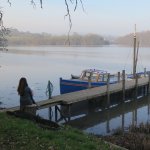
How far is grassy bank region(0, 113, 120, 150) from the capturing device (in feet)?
25.8

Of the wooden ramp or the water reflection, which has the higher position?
the wooden ramp

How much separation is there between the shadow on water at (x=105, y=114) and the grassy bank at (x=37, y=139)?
8.99m

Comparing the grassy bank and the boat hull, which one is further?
the boat hull

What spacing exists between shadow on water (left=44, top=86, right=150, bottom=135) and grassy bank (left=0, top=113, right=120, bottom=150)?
354 inches

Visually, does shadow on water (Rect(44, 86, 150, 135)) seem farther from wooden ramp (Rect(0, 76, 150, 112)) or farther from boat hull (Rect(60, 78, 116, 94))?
boat hull (Rect(60, 78, 116, 94))

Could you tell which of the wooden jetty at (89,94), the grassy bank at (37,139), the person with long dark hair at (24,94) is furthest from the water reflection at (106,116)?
the grassy bank at (37,139)

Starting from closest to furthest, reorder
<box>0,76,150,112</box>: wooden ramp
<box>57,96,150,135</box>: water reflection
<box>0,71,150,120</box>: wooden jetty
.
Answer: <box>0,76,150,112</box>: wooden ramp
<box>0,71,150,120</box>: wooden jetty
<box>57,96,150,135</box>: water reflection

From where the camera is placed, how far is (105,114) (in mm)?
24016

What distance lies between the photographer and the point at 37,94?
29297 millimetres

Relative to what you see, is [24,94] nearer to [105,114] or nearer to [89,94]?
[89,94]

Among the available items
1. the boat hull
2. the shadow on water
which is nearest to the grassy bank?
the shadow on water

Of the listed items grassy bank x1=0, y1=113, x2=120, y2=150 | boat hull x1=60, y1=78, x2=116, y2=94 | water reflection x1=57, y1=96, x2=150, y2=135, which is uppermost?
grassy bank x1=0, y1=113, x2=120, y2=150

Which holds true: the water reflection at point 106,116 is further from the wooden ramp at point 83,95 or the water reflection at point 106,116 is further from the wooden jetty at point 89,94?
the wooden ramp at point 83,95

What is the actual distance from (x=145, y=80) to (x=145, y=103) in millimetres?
4391
